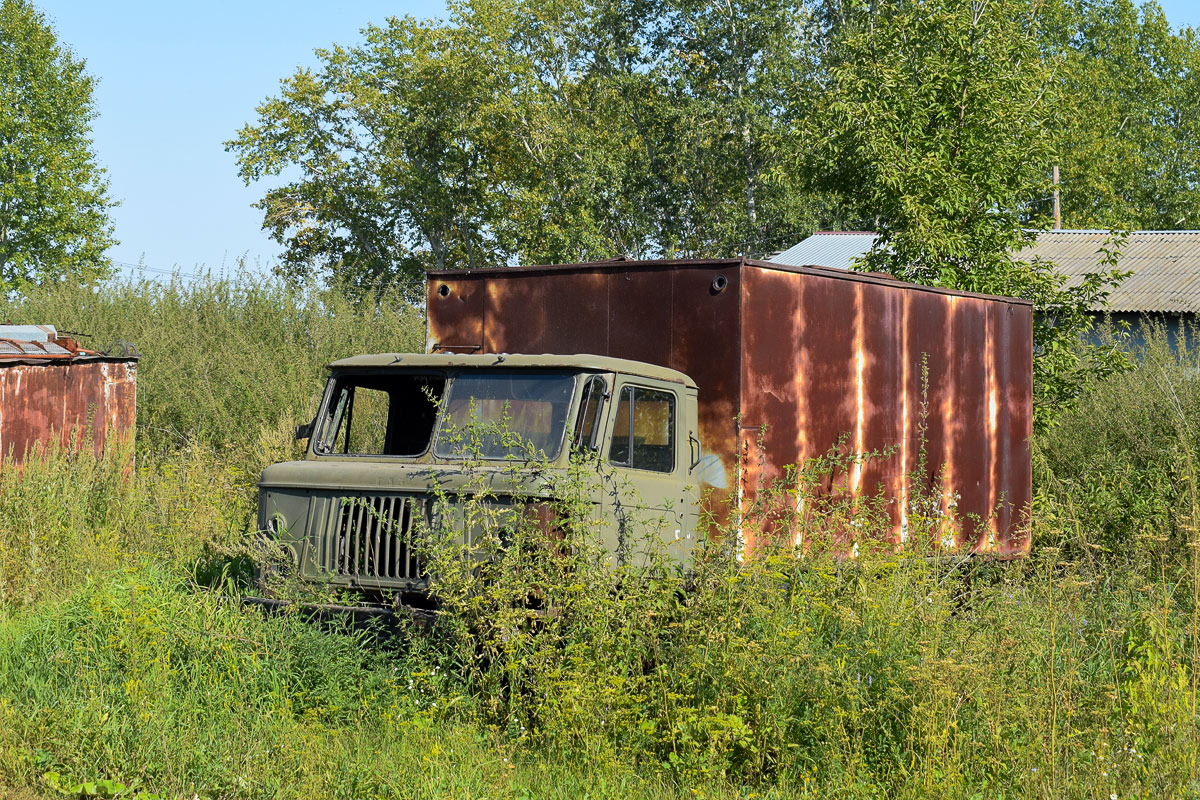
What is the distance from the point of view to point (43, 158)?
3541 cm

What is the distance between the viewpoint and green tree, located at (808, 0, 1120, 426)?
12406mm

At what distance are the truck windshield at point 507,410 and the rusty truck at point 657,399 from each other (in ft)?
0.04

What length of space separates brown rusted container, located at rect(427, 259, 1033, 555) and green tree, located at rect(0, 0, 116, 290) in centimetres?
3126

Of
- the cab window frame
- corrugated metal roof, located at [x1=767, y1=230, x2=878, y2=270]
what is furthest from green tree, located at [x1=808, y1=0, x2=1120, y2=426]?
corrugated metal roof, located at [x1=767, y1=230, x2=878, y2=270]

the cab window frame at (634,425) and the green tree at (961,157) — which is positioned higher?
the green tree at (961,157)

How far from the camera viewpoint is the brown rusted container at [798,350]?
7598 mm

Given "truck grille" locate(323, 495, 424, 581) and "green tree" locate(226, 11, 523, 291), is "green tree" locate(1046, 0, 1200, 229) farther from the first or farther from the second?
"truck grille" locate(323, 495, 424, 581)

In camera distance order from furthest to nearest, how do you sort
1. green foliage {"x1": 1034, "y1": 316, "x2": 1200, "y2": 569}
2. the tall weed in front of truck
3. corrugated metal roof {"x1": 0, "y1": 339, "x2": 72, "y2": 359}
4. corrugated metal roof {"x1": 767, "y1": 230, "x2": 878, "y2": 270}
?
corrugated metal roof {"x1": 767, "y1": 230, "x2": 878, "y2": 270} < corrugated metal roof {"x1": 0, "y1": 339, "x2": 72, "y2": 359} < green foliage {"x1": 1034, "y1": 316, "x2": 1200, "y2": 569} < the tall weed in front of truck

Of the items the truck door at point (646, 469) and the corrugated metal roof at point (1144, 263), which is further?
the corrugated metal roof at point (1144, 263)

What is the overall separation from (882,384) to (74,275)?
1504cm

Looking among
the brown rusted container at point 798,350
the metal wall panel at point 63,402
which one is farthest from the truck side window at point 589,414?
the metal wall panel at point 63,402

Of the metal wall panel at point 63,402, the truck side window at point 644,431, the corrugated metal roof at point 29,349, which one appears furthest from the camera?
the corrugated metal roof at point 29,349

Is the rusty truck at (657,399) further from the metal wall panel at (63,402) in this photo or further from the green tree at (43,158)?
the green tree at (43,158)

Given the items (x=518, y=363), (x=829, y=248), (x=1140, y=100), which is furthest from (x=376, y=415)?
(x=1140, y=100)
